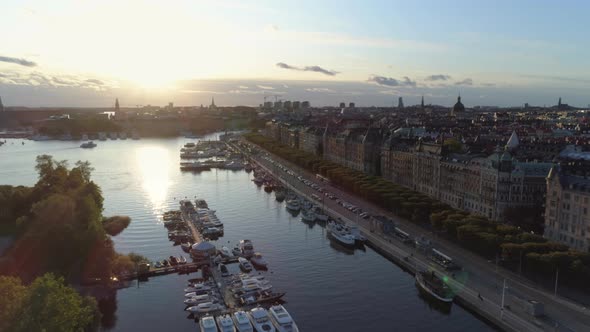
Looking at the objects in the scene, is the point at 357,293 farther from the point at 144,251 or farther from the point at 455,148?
the point at 455,148

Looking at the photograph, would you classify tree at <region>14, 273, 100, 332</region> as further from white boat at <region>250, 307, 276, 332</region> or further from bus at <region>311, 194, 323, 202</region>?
bus at <region>311, 194, 323, 202</region>

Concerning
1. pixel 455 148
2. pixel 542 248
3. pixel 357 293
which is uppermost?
pixel 455 148

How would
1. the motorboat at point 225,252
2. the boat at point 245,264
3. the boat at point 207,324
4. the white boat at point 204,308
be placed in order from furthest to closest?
the motorboat at point 225,252
the boat at point 245,264
the white boat at point 204,308
the boat at point 207,324

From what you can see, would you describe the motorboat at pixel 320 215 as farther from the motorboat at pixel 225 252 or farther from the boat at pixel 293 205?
the motorboat at pixel 225 252

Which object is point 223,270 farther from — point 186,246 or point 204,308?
point 186,246

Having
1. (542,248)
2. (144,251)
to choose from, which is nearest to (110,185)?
(144,251)

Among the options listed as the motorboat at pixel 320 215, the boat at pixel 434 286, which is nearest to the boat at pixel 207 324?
the boat at pixel 434 286
